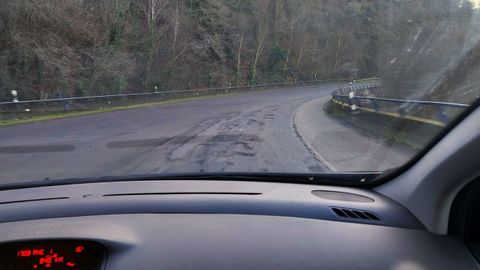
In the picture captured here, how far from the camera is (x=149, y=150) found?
10953 mm

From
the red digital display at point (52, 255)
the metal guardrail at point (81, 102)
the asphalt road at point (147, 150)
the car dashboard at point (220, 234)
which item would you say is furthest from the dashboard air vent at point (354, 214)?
the metal guardrail at point (81, 102)

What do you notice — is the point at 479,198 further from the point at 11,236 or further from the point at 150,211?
A: the point at 11,236

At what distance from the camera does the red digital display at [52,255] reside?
2855mm

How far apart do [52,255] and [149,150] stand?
8114mm

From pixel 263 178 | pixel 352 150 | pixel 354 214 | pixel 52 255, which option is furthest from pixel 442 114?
pixel 352 150

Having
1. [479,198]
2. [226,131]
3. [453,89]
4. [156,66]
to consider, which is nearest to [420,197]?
[479,198]

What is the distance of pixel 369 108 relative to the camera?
1755 centimetres

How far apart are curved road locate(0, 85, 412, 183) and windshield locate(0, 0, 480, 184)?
1.7 inches

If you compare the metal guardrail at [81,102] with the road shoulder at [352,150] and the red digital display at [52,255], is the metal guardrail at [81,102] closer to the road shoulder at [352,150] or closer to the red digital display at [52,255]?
the road shoulder at [352,150]

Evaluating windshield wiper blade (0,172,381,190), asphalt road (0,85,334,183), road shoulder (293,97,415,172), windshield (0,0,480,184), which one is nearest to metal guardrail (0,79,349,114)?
windshield (0,0,480,184)

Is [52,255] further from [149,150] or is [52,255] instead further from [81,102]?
[81,102]

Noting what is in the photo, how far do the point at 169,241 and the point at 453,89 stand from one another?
2.33 m

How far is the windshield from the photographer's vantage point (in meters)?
5.30

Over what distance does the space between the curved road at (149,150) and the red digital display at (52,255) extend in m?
4.86
